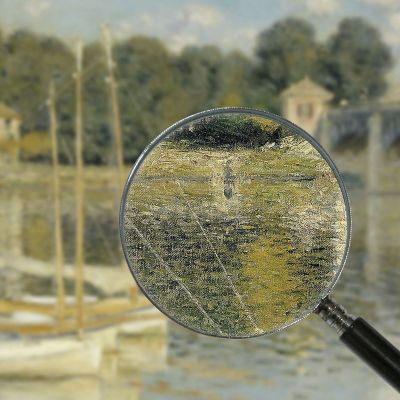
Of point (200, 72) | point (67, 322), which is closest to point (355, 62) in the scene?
point (200, 72)

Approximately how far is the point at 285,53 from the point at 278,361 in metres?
0.79

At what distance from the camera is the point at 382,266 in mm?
2080

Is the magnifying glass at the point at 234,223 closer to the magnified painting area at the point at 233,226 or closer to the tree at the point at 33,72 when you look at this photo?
the magnified painting area at the point at 233,226

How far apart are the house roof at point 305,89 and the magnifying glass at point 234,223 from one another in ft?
5.45

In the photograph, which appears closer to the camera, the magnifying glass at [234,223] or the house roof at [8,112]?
the magnifying glass at [234,223]

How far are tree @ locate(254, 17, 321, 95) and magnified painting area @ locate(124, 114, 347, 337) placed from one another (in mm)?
1630

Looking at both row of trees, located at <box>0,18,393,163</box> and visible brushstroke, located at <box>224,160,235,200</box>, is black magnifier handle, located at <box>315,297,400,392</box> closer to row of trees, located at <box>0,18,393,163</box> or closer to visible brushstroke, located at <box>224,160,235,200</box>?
visible brushstroke, located at <box>224,160,235,200</box>

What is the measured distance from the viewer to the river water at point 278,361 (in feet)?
6.73

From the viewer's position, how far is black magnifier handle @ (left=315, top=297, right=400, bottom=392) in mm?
326

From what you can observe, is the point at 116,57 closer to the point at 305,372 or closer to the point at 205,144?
the point at 305,372

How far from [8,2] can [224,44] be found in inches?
21.1

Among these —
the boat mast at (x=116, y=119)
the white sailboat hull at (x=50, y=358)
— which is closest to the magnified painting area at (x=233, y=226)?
the boat mast at (x=116, y=119)

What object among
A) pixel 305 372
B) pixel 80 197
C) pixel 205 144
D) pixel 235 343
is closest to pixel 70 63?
pixel 80 197

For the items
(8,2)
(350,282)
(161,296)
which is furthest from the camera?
(350,282)
